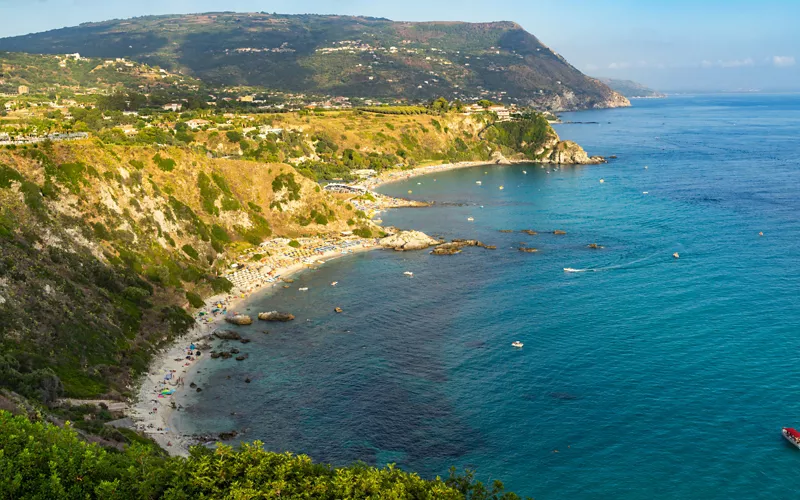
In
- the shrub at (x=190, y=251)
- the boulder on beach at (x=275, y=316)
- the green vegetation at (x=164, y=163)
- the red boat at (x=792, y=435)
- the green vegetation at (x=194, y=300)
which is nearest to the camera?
the red boat at (x=792, y=435)

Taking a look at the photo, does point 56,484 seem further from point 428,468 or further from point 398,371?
point 398,371

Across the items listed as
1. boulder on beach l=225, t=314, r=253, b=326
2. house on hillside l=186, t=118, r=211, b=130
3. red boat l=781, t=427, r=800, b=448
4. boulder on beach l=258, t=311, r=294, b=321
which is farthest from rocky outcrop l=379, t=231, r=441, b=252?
house on hillside l=186, t=118, r=211, b=130

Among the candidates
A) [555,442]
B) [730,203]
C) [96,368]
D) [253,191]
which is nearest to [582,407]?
[555,442]

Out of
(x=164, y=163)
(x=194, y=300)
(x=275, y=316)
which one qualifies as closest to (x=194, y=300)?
(x=194, y=300)

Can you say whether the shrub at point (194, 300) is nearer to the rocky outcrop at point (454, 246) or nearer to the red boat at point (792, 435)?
the rocky outcrop at point (454, 246)

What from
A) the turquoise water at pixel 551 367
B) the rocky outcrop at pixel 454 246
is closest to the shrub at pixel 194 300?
the turquoise water at pixel 551 367

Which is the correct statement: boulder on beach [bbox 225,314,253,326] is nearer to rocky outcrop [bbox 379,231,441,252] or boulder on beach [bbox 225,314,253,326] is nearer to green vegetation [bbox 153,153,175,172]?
green vegetation [bbox 153,153,175,172]
